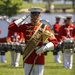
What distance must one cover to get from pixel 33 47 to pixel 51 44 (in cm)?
47

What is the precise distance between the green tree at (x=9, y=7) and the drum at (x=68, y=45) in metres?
39.6

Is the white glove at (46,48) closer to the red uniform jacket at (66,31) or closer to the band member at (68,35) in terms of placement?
the band member at (68,35)

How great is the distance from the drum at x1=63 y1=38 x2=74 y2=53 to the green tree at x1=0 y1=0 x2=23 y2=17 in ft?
130

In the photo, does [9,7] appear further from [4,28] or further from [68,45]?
[68,45]

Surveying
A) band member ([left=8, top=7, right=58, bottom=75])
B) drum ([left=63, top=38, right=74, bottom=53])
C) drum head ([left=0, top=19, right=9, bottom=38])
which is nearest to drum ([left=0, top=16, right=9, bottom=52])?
drum head ([left=0, top=19, right=9, bottom=38])

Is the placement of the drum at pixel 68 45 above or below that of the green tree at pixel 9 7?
above

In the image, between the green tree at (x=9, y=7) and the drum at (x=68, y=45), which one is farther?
the green tree at (x=9, y=7)

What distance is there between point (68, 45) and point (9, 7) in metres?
45.2

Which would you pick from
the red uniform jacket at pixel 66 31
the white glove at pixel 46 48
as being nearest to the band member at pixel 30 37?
the white glove at pixel 46 48

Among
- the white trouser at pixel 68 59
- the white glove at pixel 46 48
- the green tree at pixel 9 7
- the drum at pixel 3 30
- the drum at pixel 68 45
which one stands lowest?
the green tree at pixel 9 7

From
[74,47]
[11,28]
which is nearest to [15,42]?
[74,47]

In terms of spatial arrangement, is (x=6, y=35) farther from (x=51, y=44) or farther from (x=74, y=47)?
(x=51, y=44)

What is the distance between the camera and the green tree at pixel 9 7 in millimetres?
58503

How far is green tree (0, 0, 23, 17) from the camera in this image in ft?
192
